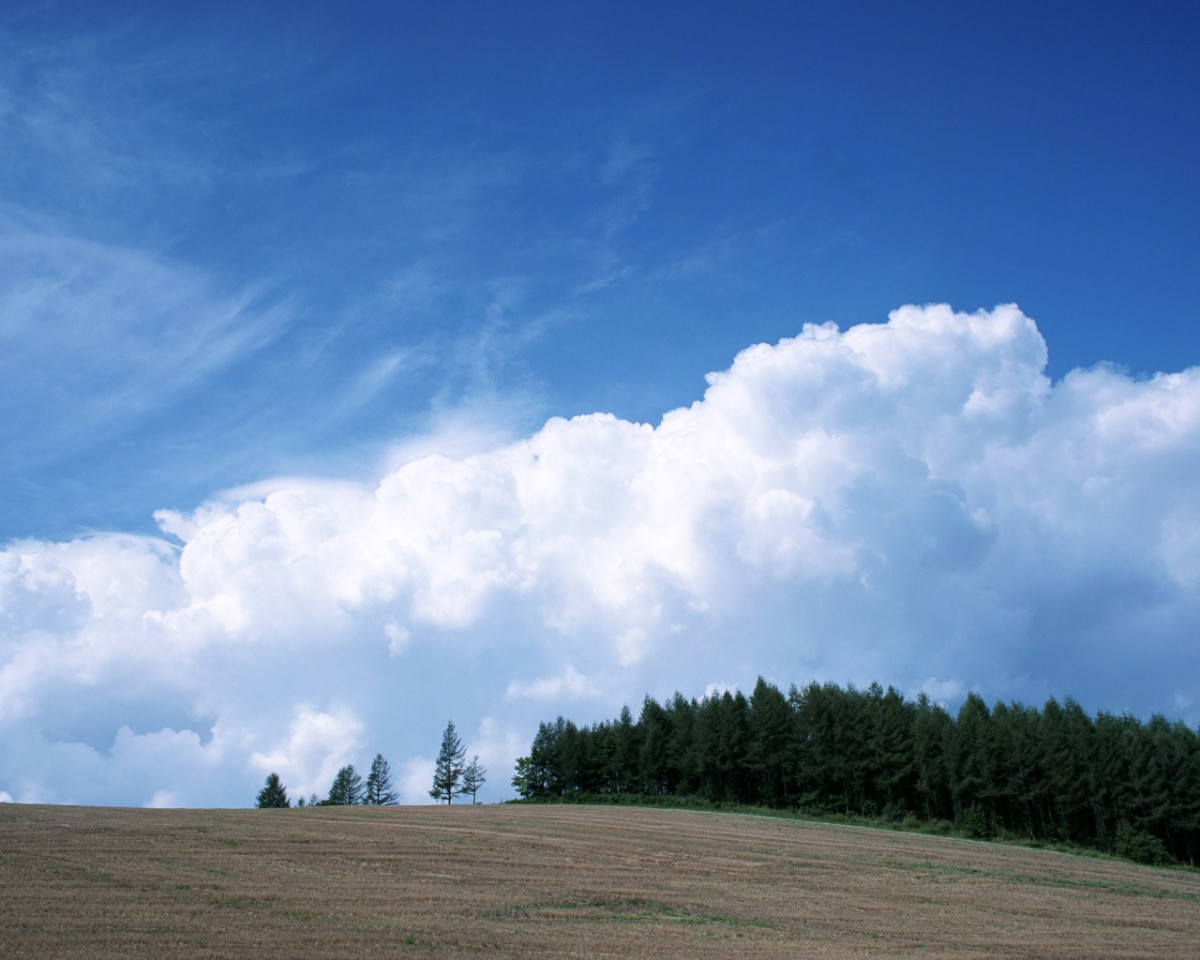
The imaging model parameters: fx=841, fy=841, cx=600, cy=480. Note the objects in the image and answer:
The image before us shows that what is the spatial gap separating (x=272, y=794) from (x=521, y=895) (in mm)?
110607

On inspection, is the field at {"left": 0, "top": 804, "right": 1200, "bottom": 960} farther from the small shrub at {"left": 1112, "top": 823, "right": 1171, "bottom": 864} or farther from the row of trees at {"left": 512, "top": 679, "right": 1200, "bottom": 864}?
the row of trees at {"left": 512, "top": 679, "right": 1200, "bottom": 864}

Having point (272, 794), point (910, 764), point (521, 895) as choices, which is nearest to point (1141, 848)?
point (910, 764)

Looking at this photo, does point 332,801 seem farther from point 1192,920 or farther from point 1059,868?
point 1192,920

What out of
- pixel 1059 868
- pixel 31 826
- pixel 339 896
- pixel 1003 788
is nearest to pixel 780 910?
pixel 339 896

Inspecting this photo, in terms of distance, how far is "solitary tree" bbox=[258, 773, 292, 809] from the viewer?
414ft

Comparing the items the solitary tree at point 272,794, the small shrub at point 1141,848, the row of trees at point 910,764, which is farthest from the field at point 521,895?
the solitary tree at point 272,794

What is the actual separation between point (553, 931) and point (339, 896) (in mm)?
7752

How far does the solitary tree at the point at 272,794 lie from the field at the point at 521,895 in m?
77.2

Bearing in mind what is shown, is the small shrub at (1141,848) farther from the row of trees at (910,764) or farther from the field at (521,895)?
the field at (521,895)

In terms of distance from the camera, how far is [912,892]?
3797cm


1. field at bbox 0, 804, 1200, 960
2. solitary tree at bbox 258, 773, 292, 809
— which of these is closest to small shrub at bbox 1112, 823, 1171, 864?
field at bbox 0, 804, 1200, 960

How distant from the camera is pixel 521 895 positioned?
31250 millimetres

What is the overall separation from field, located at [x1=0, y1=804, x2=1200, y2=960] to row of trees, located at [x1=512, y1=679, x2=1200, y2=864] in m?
29.5

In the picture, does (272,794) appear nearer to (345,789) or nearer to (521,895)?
(345,789)
